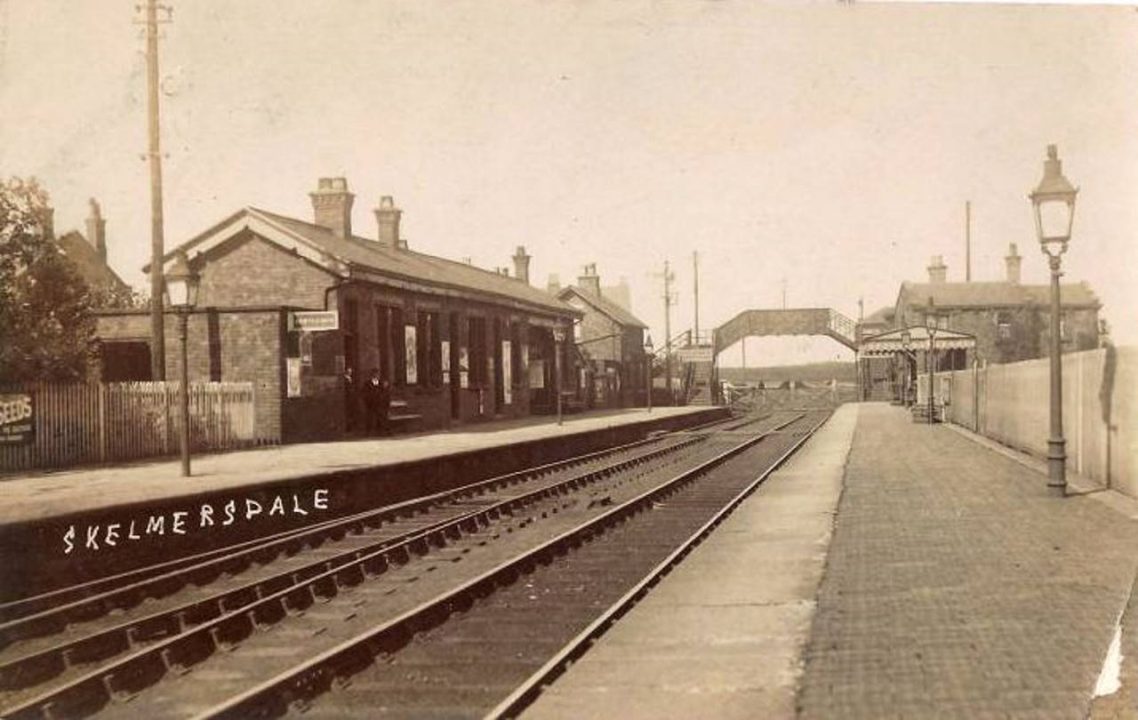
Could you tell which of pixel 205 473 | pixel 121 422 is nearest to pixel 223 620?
pixel 205 473

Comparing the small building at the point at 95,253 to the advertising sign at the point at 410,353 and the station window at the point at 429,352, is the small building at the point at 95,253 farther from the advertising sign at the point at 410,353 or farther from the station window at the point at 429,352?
the advertising sign at the point at 410,353

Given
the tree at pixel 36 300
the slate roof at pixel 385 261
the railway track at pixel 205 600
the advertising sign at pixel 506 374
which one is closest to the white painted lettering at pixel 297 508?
the railway track at pixel 205 600

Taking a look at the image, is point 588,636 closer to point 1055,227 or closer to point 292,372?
point 1055,227

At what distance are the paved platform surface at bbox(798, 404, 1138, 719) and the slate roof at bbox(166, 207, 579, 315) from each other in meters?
14.5

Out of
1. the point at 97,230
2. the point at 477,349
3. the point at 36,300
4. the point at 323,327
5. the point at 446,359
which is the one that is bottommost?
the point at 446,359

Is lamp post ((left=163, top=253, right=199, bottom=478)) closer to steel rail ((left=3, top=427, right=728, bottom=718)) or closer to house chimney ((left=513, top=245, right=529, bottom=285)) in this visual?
steel rail ((left=3, top=427, right=728, bottom=718))

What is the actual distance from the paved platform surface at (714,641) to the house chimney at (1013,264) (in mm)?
67884

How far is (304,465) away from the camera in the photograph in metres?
15.9

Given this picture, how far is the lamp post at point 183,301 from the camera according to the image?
47.4ft

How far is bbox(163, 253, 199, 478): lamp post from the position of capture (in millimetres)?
14453

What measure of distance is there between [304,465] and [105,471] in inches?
115

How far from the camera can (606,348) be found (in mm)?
60719

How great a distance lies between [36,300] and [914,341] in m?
38.3

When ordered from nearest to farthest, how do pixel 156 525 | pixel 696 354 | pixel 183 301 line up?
pixel 156 525, pixel 183 301, pixel 696 354
